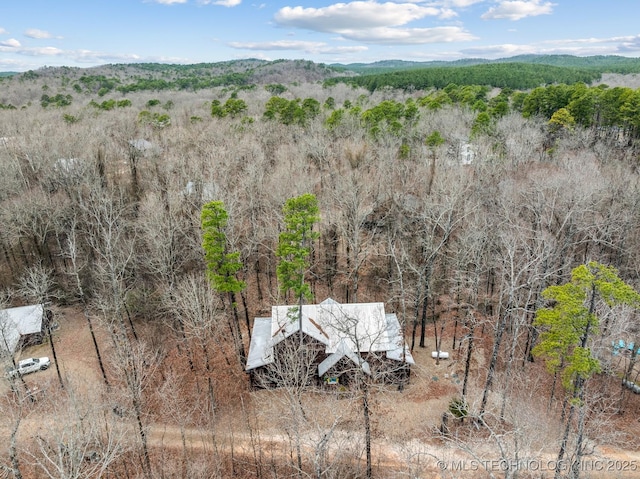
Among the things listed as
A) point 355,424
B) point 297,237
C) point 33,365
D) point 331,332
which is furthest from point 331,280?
point 33,365

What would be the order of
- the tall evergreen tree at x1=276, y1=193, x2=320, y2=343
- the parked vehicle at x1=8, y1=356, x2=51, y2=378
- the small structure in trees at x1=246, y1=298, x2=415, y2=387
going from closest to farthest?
the tall evergreen tree at x1=276, y1=193, x2=320, y2=343, the small structure in trees at x1=246, y1=298, x2=415, y2=387, the parked vehicle at x1=8, y1=356, x2=51, y2=378

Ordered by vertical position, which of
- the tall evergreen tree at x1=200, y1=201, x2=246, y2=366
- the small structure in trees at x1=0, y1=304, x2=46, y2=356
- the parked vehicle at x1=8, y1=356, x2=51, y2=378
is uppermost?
the tall evergreen tree at x1=200, y1=201, x2=246, y2=366

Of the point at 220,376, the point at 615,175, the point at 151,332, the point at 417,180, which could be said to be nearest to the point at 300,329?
the point at 220,376

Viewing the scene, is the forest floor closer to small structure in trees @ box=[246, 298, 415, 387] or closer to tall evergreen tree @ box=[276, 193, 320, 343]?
small structure in trees @ box=[246, 298, 415, 387]

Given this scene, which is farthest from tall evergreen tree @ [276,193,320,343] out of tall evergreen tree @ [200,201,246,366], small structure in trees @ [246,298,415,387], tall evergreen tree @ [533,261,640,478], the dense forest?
tall evergreen tree @ [533,261,640,478]

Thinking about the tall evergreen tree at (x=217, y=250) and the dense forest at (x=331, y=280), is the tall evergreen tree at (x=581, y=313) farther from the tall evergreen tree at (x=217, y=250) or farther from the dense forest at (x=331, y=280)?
the tall evergreen tree at (x=217, y=250)

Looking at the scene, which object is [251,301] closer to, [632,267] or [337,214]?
[337,214]
